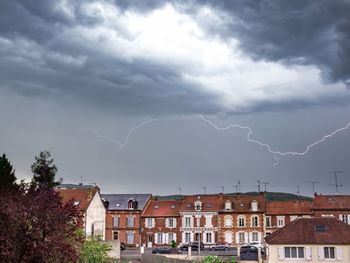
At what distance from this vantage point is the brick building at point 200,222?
78188 mm

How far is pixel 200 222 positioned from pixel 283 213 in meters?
12.6

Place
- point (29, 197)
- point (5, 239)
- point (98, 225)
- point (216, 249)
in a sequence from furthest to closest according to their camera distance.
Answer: point (98, 225), point (216, 249), point (29, 197), point (5, 239)

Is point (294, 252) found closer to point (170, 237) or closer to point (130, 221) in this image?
point (170, 237)

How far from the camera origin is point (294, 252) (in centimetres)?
4816

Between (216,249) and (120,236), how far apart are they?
65.7ft

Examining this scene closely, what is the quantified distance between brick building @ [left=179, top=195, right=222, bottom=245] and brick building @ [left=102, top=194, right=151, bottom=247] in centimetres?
692

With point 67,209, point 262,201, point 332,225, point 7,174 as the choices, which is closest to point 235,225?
point 262,201

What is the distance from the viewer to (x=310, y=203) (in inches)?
3125

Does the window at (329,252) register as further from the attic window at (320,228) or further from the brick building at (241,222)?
the brick building at (241,222)

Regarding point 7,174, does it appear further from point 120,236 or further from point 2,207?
point 120,236

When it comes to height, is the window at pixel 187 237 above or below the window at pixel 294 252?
A: above

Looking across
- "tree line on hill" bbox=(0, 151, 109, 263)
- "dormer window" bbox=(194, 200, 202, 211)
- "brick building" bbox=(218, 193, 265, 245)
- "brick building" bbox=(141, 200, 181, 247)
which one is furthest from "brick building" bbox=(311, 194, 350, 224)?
"tree line on hill" bbox=(0, 151, 109, 263)

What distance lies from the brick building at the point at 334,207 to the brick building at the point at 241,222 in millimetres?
7933

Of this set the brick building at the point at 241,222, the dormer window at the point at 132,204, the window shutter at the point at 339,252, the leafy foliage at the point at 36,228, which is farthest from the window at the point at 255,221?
the leafy foliage at the point at 36,228
